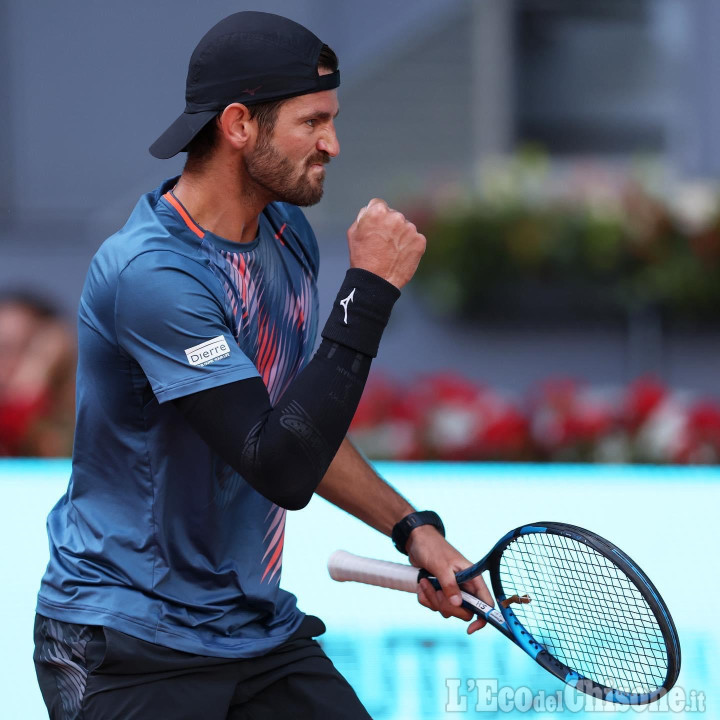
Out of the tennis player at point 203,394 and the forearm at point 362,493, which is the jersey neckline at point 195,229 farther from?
the forearm at point 362,493

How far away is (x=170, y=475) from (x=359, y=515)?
0.44 meters

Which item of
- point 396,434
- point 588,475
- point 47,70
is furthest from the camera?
point 47,70

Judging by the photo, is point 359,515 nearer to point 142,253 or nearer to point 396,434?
point 142,253

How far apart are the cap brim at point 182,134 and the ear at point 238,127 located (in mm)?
23

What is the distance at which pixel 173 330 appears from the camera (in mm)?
1700

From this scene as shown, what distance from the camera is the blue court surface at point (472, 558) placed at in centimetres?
257

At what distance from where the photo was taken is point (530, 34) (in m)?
6.98

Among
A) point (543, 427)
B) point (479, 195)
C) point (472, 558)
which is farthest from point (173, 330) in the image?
point (479, 195)

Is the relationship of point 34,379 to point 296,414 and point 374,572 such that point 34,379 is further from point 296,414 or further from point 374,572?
point 296,414

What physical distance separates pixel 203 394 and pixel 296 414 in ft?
0.43

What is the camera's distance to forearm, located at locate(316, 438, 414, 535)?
6.99 feet

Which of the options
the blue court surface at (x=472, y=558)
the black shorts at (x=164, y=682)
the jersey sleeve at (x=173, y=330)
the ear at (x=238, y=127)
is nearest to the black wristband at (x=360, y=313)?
the jersey sleeve at (x=173, y=330)

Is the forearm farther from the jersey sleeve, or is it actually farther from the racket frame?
the jersey sleeve

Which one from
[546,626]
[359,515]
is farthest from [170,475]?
[546,626]
